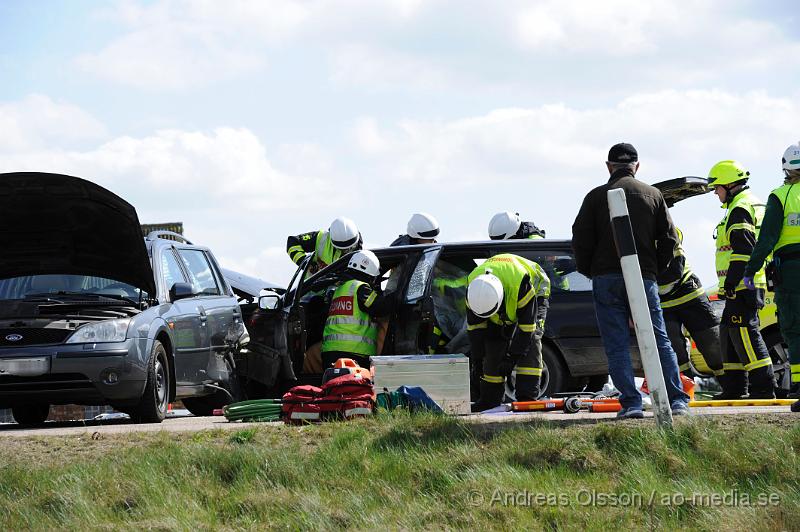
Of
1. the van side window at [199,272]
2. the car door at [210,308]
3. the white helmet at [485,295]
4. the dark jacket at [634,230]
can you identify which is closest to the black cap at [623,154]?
the dark jacket at [634,230]

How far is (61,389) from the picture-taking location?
10.6 m

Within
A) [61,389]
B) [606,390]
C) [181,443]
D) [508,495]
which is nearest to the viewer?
[508,495]

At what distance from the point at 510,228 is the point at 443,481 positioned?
23.4 ft

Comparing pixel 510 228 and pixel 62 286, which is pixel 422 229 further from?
pixel 62 286

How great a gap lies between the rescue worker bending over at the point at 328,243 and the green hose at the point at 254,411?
254 centimetres

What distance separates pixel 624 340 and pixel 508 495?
2408 millimetres

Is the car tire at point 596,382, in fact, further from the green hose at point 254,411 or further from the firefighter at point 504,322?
the green hose at point 254,411

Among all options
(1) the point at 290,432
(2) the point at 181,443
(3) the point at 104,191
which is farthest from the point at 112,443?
(3) the point at 104,191

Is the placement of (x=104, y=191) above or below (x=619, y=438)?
above

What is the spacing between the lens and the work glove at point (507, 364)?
33.9ft

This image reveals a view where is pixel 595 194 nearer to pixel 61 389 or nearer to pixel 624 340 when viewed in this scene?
pixel 624 340

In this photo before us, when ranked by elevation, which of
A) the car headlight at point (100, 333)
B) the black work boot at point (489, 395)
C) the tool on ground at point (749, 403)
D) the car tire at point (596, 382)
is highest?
the car headlight at point (100, 333)

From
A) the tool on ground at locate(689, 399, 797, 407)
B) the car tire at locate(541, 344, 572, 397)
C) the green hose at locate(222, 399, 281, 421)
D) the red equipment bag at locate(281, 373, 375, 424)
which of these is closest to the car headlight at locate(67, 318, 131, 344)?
the green hose at locate(222, 399, 281, 421)

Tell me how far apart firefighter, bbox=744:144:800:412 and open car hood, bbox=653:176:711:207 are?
2.13 meters
